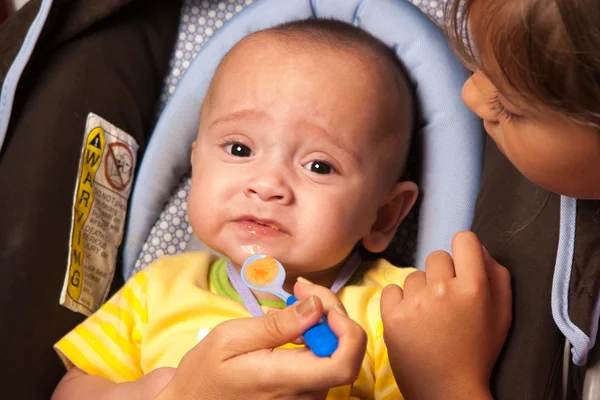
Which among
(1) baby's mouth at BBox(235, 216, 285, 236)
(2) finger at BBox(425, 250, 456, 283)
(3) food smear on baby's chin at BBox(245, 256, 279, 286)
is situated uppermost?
(1) baby's mouth at BBox(235, 216, 285, 236)

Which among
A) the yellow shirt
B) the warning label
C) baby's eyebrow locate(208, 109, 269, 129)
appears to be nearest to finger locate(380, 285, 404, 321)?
the yellow shirt

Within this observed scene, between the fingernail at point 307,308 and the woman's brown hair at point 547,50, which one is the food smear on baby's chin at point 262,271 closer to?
the fingernail at point 307,308

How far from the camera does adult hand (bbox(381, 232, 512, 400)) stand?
3.27 ft

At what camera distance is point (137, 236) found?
4.75ft

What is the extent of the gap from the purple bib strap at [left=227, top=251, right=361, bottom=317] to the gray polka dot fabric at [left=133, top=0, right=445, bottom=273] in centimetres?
13

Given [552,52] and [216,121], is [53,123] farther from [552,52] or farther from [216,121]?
[552,52]

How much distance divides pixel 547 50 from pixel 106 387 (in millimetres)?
820

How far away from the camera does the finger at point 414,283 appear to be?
3.50ft

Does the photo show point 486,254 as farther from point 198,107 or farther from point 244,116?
point 198,107

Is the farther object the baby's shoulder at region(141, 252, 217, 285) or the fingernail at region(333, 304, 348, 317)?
the baby's shoulder at region(141, 252, 217, 285)

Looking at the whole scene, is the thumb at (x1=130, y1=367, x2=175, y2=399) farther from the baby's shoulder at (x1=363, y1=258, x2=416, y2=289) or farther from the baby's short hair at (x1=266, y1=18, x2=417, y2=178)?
the baby's short hair at (x1=266, y1=18, x2=417, y2=178)

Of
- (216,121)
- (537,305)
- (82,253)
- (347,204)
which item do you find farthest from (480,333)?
(82,253)

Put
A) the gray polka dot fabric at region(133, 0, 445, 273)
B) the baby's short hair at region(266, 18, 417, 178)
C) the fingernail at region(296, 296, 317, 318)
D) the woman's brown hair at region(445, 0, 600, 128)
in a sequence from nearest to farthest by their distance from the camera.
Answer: the woman's brown hair at region(445, 0, 600, 128), the fingernail at region(296, 296, 317, 318), the baby's short hair at region(266, 18, 417, 178), the gray polka dot fabric at region(133, 0, 445, 273)

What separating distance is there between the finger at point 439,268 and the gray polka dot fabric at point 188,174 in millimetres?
312
